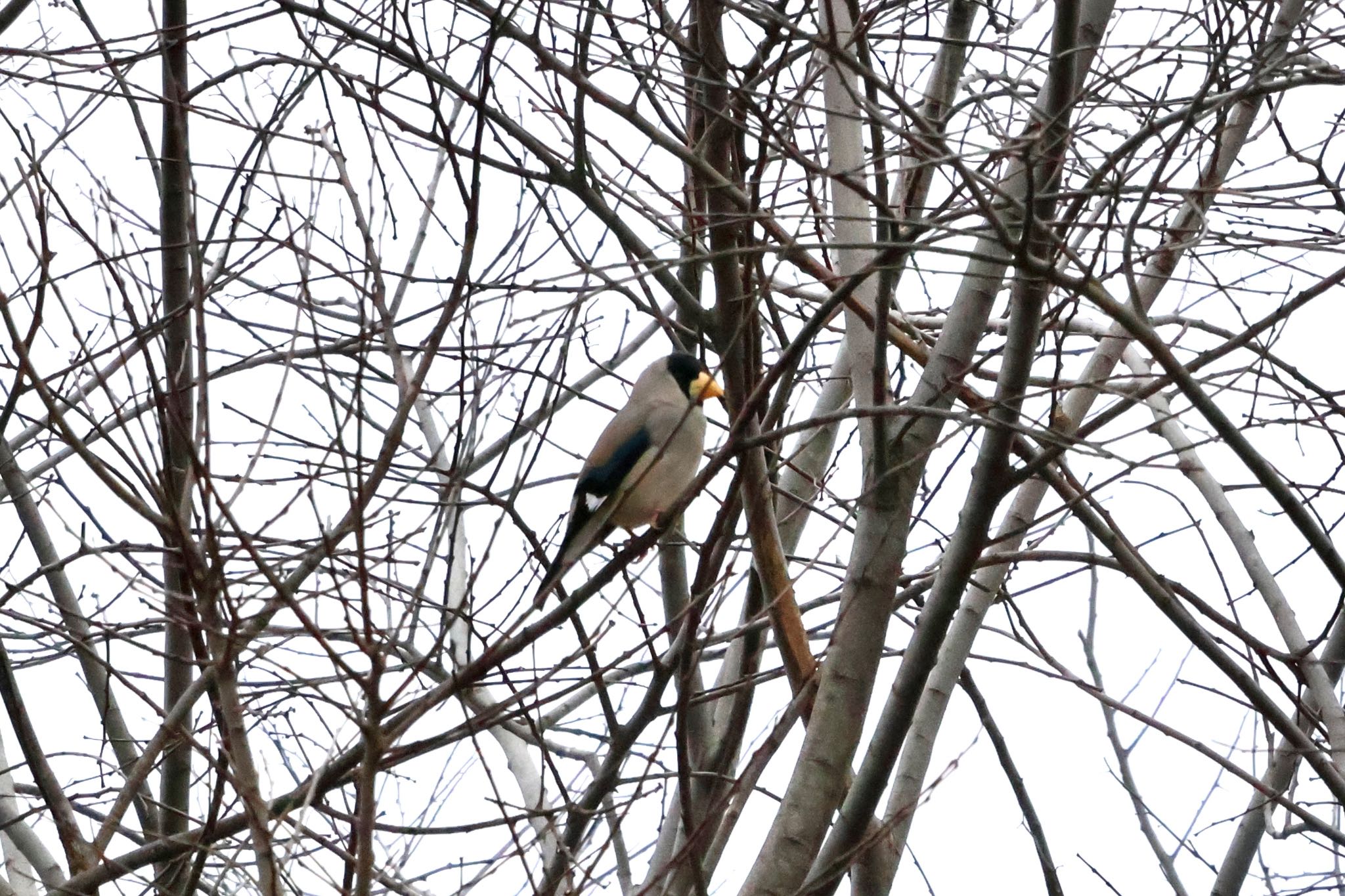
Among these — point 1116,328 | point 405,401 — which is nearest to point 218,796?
point 405,401

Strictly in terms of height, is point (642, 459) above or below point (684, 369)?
below

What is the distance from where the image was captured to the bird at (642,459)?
540 cm

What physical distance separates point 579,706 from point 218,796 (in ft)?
9.43

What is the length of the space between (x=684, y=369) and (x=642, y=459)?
1.40 feet

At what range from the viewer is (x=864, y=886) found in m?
4.02

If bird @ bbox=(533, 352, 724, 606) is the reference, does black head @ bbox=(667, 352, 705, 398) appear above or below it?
above

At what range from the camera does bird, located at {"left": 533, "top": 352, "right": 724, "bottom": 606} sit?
17.7ft

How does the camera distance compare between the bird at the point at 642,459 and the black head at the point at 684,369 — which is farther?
the black head at the point at 684,369

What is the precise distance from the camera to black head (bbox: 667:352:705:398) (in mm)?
5570

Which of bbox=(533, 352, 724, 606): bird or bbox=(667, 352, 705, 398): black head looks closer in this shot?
bbox=(533, 352, 724, 606): bird

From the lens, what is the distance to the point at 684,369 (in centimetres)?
566

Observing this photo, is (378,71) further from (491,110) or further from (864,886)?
(864,886)

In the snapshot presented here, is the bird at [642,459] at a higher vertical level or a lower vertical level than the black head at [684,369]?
lower

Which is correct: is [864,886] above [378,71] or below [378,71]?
below
